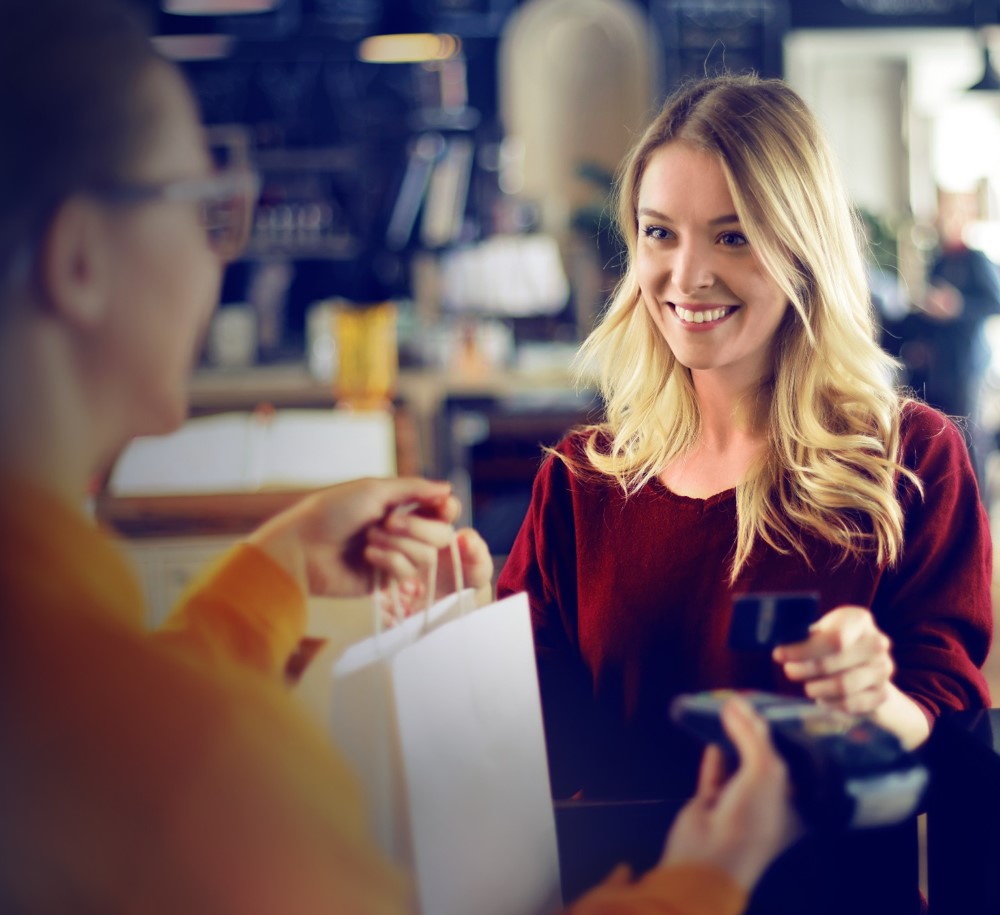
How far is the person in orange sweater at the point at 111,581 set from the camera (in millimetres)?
328

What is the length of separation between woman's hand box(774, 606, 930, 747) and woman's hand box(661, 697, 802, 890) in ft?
0.11

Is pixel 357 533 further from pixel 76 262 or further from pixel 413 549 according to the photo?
pixel 76 262

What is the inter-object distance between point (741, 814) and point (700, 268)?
10.9 inches

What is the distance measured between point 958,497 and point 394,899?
1.47 ft

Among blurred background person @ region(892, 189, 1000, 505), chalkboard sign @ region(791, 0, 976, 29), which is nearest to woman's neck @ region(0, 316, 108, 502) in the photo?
blurred background person @ region(892, 189, 1000, 505)

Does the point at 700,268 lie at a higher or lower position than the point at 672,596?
higher

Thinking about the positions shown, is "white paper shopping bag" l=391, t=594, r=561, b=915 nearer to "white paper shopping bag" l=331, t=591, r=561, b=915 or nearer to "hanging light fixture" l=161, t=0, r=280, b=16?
"white paper shopping bag" l=331, t=591, r=561, b=915

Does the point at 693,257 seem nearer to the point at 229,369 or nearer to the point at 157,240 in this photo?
the point at 157,240

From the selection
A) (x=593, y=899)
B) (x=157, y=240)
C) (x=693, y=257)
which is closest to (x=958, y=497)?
(x=693, y=257)

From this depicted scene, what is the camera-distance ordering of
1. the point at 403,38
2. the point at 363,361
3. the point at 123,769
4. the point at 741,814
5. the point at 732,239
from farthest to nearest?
the point at 403,38 → the point at 363,361 → the point at 732,239 → the point at 741,814 → the point at 123,769

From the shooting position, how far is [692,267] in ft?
1.92

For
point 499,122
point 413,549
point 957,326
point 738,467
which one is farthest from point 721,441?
point 499,122

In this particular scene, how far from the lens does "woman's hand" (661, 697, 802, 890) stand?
1.43 feet

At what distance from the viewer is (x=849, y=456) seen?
65 cm
